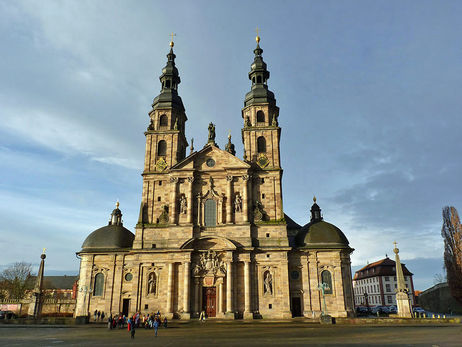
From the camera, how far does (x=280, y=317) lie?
36.2 m

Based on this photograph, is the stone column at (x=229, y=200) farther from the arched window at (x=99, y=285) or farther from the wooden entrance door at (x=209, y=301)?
the arched window at (x=99, y=285)

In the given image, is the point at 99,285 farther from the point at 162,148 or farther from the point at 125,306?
the point at 162,148

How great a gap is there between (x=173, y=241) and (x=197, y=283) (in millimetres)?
5201

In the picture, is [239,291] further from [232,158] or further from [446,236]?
[446,236]

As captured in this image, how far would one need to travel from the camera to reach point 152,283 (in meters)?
38.5

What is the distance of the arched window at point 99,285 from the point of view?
39500mm

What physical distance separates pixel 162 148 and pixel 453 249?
140 feet

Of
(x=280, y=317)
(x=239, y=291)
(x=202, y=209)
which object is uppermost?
(x=202, y=209)

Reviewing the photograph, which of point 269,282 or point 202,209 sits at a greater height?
point 202,209

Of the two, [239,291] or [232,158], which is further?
[232,158]

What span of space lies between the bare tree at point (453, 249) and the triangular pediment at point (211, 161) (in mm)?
32575

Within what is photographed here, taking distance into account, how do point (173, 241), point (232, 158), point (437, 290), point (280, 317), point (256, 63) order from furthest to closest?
point (437, 290)
point (256, 63)
point (232, 158)
point (173, 241)
point (280, 317)

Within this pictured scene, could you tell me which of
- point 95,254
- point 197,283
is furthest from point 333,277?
point 95,254

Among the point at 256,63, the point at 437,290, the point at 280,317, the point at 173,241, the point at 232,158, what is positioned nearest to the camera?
the point at 280,317
